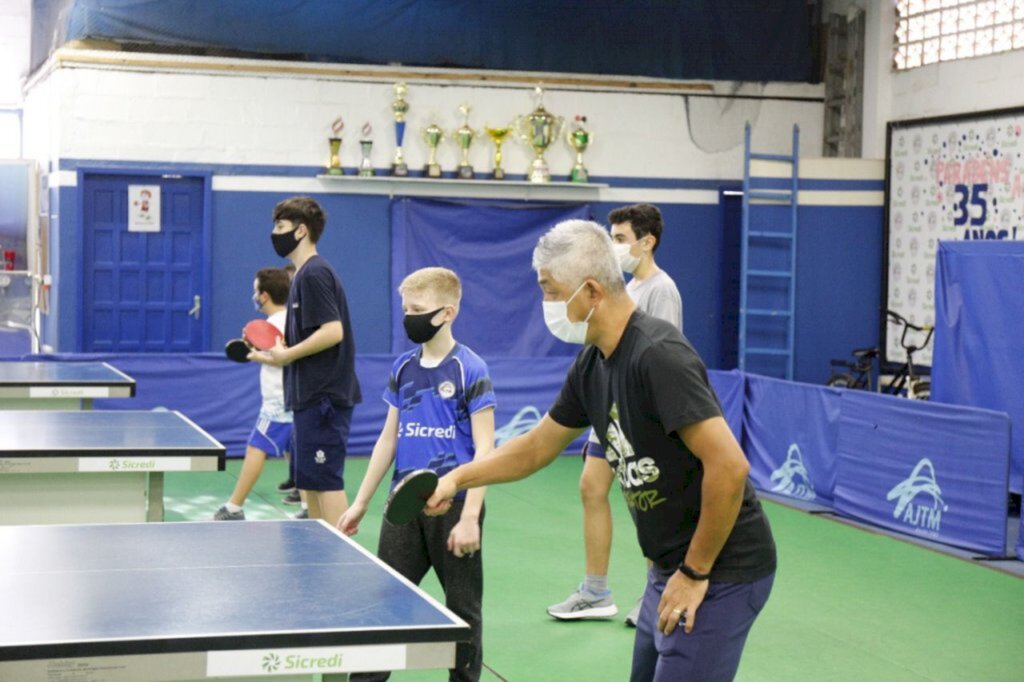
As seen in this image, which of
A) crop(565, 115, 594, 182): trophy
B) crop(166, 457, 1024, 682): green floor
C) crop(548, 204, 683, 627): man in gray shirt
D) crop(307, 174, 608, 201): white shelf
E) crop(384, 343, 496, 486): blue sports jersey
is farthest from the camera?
crop(565, 115, 594, 182): trophy

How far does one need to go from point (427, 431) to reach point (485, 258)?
1040 centimetres

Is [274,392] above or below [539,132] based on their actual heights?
below

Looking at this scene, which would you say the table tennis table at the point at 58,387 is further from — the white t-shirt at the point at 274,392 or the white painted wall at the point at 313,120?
the white painted wall at the point at 313,120

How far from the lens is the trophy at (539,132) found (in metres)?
15.2

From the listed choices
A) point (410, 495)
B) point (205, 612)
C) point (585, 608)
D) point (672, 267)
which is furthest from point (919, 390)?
point (205, 612)

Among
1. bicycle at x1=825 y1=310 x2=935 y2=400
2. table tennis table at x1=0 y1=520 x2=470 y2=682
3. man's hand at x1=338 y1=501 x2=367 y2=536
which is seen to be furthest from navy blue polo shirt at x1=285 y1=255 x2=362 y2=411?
bicycle at x1=825 y1=310 x2=935 y2=400

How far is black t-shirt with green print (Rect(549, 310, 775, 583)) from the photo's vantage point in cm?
341

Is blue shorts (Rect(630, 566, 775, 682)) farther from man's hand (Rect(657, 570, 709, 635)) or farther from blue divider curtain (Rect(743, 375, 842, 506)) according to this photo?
blue divider curtain (Rect(743, 375, 842, 506))

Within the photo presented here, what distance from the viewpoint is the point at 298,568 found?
152 inches

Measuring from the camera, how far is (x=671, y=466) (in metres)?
3.51

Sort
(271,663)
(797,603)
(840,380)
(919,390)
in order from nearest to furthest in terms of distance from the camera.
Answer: (271,663) < (797,603) < (919,390) < (840,380)

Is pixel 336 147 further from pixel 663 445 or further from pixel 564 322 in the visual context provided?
pixel 663 445

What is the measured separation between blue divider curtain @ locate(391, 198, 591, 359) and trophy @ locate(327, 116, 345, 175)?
0.71 metres

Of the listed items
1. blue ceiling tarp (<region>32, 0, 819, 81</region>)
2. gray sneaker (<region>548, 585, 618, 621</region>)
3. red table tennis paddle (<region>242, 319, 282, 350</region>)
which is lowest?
gray sneaker (<region>548, 585, 618, 621</region>)
